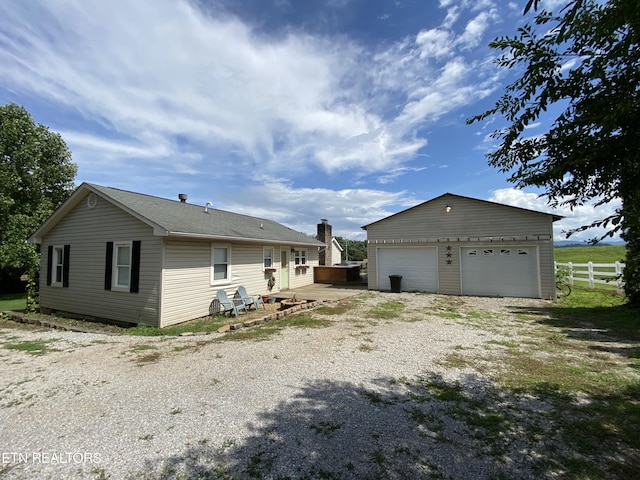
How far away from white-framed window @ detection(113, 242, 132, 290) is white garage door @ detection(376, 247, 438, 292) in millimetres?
11040

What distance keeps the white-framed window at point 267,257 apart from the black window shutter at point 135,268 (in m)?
5.45

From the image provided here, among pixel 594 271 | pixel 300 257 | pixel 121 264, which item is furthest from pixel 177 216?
pixel 594 271

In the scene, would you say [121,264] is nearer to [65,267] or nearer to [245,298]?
[65,267]

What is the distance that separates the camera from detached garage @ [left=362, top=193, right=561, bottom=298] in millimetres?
12213

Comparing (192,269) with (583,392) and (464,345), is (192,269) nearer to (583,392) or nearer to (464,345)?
(464,345)

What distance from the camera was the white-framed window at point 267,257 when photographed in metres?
13.6

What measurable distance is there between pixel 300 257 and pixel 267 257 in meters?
3.70

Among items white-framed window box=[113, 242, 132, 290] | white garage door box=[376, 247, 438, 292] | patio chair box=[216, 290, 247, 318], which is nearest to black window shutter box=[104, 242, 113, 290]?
white-framed window box=[113, 242, 132, 290]

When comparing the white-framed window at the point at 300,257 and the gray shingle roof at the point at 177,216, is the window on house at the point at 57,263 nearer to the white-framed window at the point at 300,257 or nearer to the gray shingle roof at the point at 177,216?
the gray shingle roof at the point at 177,216

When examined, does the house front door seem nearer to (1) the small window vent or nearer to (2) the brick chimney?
(2) the brick chimney

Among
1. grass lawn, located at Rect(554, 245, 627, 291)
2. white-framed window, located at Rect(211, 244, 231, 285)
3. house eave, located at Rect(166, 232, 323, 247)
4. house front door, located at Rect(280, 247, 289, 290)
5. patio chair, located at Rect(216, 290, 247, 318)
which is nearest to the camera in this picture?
house eave, located at Rect(166, 232, 323, 247)

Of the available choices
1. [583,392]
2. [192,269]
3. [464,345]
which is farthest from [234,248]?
[583,392]

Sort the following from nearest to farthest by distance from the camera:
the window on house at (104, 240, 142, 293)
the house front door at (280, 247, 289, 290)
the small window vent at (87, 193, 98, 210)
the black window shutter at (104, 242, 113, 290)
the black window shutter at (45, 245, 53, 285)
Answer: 1. the window on house at (104, 240, 142, 293)
2. the black window shutter at (104, 242, 113, 290)
3. the small window vent at (87, 193, 98, 210)
4. the black window shutter at (45, 245, 53, 285)
5. the house front door at (280, 247, 289, 290)

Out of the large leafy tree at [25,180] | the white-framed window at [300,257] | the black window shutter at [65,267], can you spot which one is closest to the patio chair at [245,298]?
the white-framed window at [300,257]
